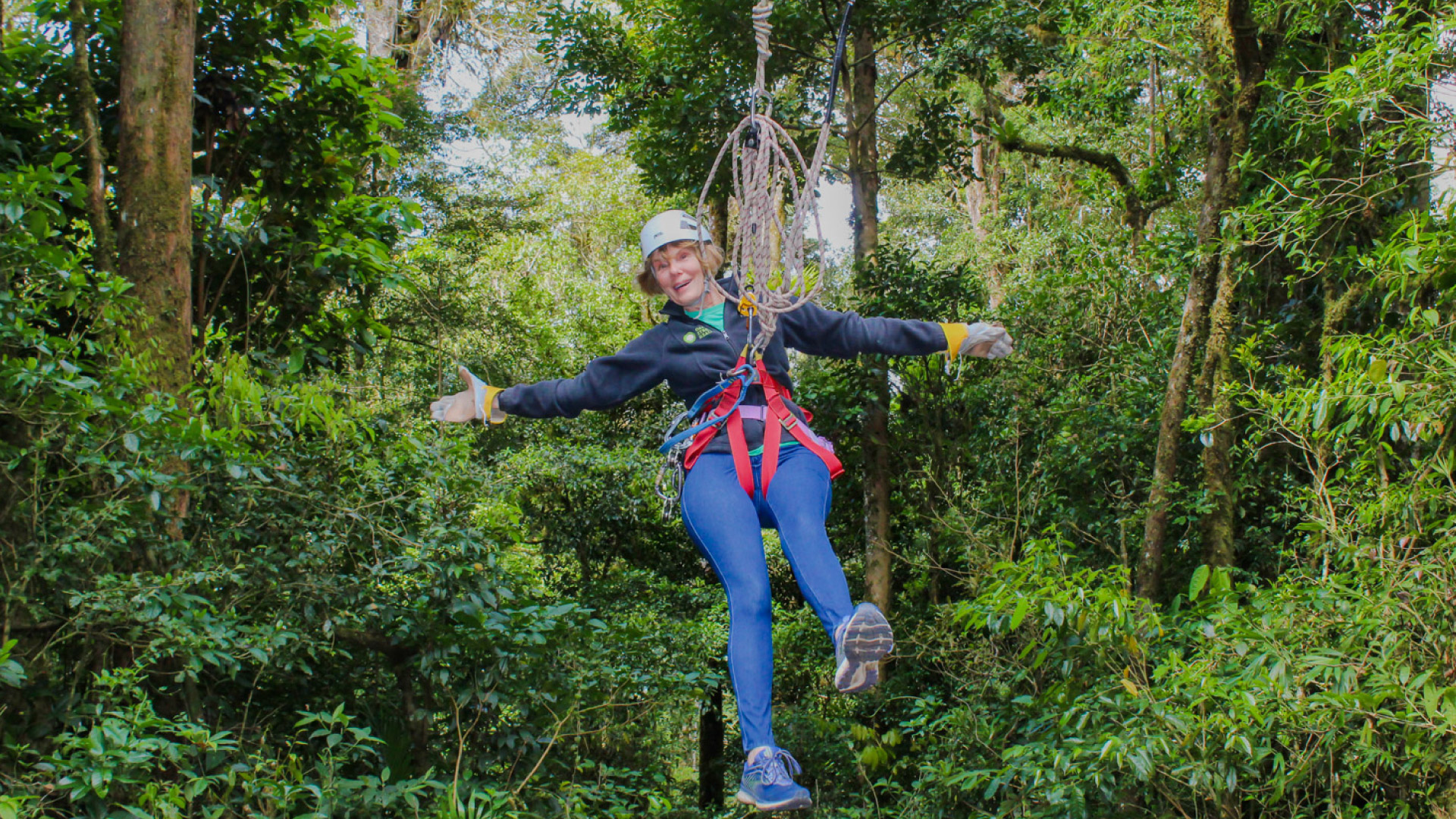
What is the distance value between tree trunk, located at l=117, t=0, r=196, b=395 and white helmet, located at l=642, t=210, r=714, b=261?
A: 1.66m

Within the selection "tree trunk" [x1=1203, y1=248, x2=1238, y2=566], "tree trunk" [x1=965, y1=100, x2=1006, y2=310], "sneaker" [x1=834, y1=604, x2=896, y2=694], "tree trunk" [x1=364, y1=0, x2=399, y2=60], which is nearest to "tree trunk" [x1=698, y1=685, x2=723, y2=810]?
"tree trunk" [x1=1203, y1=248, x2=1238, y2=566]

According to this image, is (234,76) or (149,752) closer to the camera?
(149,752)

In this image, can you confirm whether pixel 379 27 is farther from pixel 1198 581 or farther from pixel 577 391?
pixel 1198 581

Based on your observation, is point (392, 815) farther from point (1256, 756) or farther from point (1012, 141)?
point (1012, 141)

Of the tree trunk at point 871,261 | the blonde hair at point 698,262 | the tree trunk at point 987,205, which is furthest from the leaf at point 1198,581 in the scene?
the tree trunk at point 987,205

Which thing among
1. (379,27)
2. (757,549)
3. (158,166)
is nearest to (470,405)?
(757,549)

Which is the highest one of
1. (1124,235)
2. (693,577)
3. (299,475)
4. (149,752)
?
(1124,235)

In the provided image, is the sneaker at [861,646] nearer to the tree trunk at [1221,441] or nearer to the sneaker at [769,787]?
the sneaker at [769,787]

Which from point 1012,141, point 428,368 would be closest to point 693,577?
point 428,368

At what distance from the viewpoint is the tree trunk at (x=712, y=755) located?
7.17 metres

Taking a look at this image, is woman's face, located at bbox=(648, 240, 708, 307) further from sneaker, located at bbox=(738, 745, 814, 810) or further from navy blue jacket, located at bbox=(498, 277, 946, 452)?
sneaker, located at bbox=(738, 745, 814, 810)

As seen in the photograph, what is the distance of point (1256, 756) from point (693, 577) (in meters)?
4.79

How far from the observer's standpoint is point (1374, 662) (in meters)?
3.31

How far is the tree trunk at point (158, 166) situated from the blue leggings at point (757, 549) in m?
1.87
